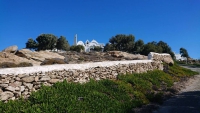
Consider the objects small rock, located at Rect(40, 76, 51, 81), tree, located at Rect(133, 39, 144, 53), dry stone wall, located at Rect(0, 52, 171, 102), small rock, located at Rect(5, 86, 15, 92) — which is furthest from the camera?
tree, located at Rect(133, 39, 144, 53)

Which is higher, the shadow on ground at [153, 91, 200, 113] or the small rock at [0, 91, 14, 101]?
the small rock at [0, 91, 14, 101]

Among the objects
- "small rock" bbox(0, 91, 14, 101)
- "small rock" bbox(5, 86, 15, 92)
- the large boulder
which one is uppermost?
the large boulder

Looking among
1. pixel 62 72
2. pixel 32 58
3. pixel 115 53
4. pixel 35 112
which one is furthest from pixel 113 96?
pixel 115 53

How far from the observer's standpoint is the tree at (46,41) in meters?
51.2

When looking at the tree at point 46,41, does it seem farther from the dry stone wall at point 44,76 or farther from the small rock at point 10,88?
the small rock at point 10,88

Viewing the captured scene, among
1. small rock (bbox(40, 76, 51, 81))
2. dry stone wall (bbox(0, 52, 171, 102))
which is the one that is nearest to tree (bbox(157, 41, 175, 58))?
dry stone wall (bbox(0, 52, 171, 102))

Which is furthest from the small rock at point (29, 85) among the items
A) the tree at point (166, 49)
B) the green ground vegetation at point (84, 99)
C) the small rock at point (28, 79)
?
the tree at point (166, 49)

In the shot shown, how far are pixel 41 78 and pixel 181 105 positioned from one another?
28.1ft

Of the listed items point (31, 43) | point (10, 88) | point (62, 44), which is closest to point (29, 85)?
point (10, 88)

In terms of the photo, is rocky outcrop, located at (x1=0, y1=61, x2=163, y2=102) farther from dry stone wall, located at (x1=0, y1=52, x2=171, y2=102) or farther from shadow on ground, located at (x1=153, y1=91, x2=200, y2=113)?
shadow on ground, located at (x1=153, y1=91, x2=200, y2=113)

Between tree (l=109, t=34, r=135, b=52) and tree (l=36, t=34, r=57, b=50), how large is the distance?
1934cm

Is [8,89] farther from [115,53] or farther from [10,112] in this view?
[115,53]

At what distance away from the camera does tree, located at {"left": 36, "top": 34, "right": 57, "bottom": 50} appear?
2018 inches

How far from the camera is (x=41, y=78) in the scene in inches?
391
